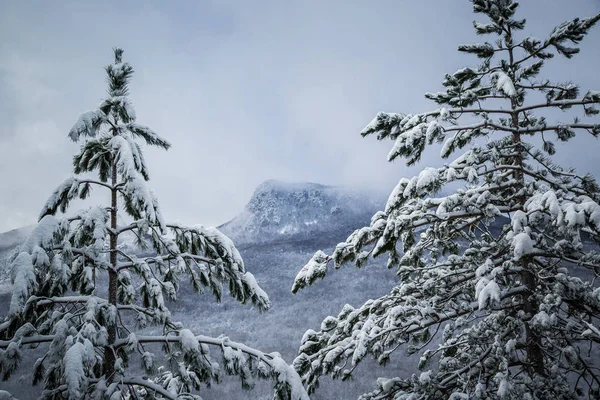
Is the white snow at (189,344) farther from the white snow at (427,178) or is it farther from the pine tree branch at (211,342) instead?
the white snow at (427,178)

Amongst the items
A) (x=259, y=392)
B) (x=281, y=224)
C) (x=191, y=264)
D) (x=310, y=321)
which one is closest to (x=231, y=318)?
(x=310, y=321)

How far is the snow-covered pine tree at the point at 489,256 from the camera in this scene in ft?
13.3

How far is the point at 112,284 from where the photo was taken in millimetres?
4652

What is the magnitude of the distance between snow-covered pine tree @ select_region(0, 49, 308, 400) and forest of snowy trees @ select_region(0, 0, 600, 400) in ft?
0.07

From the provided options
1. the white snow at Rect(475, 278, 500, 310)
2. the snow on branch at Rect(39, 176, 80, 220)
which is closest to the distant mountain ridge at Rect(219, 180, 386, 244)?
the white snow at Rect(475, 278, 500, 310)

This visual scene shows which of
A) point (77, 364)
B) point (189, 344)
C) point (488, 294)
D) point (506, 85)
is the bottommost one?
point (488, 294)

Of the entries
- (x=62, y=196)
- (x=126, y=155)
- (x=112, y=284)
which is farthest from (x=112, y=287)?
(x=126, y=155)

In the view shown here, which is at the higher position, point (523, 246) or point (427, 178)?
point (427, 178)

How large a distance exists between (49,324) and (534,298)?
6.34 metres

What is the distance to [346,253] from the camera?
5113 millimetres

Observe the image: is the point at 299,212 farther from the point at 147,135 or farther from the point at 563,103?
the point at 563,103

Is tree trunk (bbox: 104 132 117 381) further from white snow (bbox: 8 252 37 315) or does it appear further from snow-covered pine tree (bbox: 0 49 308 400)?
white snow (bbox: 8 252 37 315)

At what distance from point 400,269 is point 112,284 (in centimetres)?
451

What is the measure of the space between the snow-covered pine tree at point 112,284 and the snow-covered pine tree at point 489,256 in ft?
4.39
